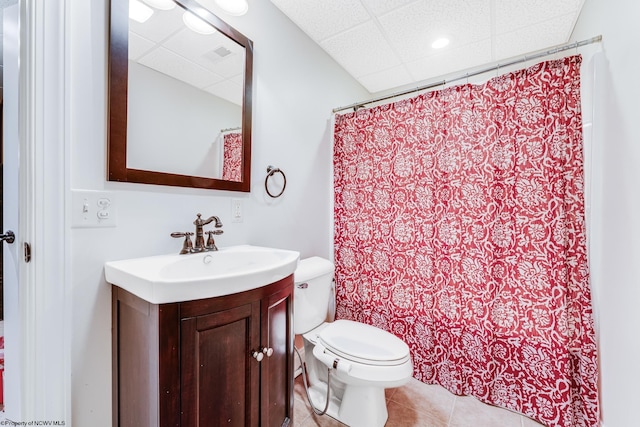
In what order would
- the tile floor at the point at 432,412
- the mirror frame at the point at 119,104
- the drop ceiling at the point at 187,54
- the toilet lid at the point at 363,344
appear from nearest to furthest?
the mirror frame at the point at 119,104 < the drop ceiling at the point at 187,54 < the toilet lid at the point at 363,344 < the tile floor at the point at 432,412

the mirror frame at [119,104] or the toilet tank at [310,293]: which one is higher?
the mirror frame at [119,104]

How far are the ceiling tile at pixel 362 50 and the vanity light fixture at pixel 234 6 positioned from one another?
2.29 feet

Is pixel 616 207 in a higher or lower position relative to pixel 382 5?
lower

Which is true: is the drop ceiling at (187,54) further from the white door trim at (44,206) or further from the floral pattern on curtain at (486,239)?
the floral pattern on curtain at (486,239)

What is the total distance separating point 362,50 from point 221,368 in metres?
2.15

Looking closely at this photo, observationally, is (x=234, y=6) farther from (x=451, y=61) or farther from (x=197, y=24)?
(x=451, y=61)

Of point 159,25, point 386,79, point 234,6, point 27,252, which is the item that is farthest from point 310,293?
point 386,79

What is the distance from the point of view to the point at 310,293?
1.52m

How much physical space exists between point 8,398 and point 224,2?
188cm

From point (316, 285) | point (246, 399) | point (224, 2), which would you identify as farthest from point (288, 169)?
point (246, 399)

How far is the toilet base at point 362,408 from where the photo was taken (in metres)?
1.33

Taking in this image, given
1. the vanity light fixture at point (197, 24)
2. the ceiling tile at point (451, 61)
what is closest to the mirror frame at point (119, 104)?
the vanity light fixture at point (197, 24)

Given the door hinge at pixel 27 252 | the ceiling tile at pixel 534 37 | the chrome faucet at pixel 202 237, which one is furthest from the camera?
the ceiling tile at pixel 534 37

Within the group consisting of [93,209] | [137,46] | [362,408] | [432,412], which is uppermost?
[137,46]
